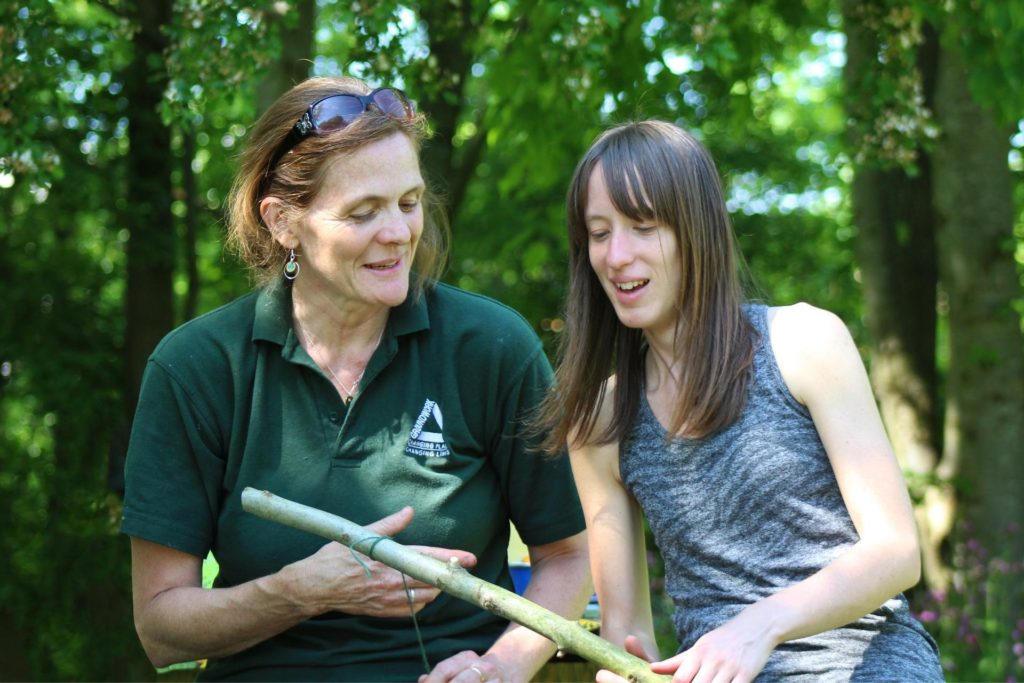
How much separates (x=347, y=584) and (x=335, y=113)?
96 centimetres

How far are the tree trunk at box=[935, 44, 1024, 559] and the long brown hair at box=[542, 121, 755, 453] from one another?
4.98m

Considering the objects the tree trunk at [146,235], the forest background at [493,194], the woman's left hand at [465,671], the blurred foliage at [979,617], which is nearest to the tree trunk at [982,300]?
the forest background at [493,194]

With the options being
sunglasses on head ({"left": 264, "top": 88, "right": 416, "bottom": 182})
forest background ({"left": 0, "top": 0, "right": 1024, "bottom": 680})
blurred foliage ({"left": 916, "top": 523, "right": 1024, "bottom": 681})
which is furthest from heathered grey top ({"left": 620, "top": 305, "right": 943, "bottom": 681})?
blurred foliage ({"left": 916, "top": 523, "right": 1024, "bottom": 681})

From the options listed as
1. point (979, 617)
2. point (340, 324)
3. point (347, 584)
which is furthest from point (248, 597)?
point (979, 617)

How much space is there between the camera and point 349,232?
2.61 metres

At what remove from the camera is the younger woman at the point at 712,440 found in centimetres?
229

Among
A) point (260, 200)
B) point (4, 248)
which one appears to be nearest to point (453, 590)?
point (260, 200)

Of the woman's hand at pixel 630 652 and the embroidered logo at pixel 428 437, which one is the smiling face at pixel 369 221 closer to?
the embroidered logo at pixel 428 437

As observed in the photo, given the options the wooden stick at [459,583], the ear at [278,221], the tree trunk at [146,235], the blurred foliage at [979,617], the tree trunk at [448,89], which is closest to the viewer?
the wooden stick at [459,583]

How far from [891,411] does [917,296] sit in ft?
2.43

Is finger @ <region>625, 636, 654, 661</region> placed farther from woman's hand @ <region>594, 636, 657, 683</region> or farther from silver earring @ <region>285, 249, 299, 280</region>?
silver earring @ <region>285, 249, 299, 280</region>

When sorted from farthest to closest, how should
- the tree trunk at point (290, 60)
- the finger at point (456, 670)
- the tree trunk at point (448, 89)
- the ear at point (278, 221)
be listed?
the tree trunk at point (290, 60)
the tree trunk at point (448, 89)
the ear at point (278, 221)
the finger at point (456, 670)

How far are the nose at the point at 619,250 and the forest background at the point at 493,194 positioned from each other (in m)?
1.93

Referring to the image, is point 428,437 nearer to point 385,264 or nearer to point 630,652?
point 385,264
